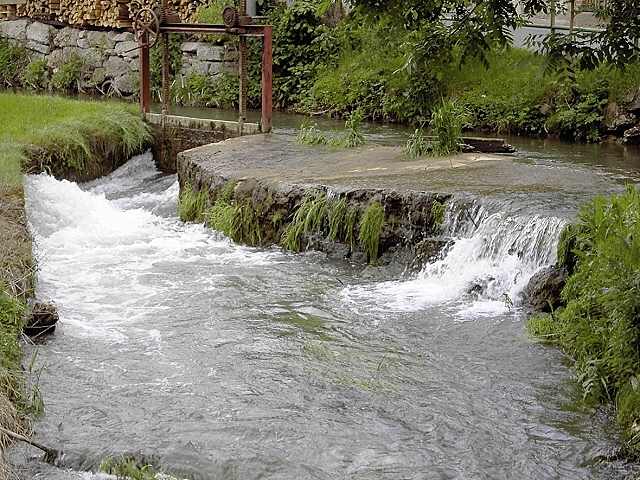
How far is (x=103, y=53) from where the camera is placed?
2409cm

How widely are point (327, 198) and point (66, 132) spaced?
5.95 m

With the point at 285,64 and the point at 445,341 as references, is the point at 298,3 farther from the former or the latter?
the point at 445,341

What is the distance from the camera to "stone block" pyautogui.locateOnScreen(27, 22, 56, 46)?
83.7ft

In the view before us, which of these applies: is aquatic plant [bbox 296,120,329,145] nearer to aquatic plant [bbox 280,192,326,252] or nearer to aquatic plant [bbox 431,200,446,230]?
aquatic plant [bbox 280,192,326,252]

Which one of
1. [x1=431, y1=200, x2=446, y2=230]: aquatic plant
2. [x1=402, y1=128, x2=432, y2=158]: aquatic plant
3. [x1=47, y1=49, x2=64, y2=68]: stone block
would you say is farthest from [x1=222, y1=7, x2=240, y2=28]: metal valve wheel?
[x1=47, y1=49, x2=64, y2=68]: stone block

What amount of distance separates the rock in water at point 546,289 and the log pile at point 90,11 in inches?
602

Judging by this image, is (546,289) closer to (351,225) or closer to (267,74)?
(351,225)

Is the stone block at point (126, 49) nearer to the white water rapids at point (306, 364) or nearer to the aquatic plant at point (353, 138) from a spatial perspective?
the aquatic plant at point (353, 138)

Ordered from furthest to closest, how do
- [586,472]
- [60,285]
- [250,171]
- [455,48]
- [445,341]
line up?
[250,171]
[60,285]
[445,341]
[586,472]
[455,48]

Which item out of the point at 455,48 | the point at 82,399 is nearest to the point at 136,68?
the point at 82,399

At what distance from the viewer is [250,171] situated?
12477 millimetres

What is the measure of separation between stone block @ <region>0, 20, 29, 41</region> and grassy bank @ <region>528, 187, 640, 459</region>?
20971 millimetres

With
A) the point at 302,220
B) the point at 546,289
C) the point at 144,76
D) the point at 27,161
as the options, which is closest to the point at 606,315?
the point at 546,289

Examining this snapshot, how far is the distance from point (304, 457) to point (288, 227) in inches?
212
